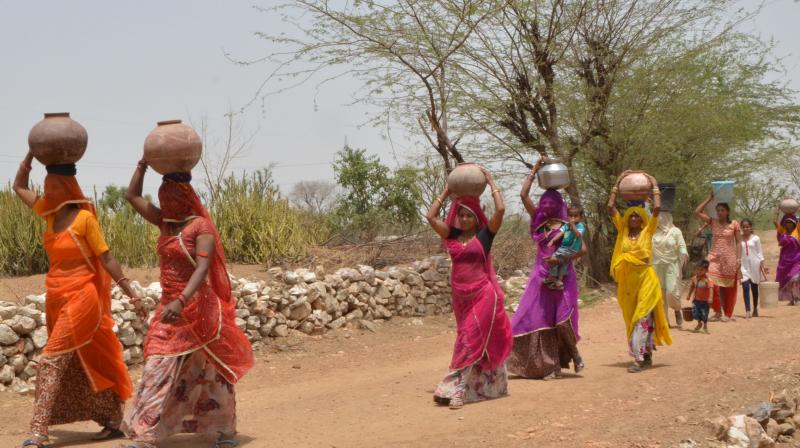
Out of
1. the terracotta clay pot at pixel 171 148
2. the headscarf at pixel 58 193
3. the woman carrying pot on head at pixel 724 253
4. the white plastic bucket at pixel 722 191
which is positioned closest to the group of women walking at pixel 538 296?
the white plastic bucket at pixel 722 191

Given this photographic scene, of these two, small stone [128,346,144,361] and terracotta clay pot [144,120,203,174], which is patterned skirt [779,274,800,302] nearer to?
small stone [128,346,144,361]

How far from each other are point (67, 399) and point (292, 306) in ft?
17.8

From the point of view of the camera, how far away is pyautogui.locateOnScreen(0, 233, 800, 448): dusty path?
21.5 feet

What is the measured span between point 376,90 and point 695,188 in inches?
268

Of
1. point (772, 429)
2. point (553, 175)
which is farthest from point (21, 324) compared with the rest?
A: point (772, 429)

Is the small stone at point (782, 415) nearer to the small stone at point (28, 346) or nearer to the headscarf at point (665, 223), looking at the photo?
the headscarf at point (665, 223)

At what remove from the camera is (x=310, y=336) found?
470 inches

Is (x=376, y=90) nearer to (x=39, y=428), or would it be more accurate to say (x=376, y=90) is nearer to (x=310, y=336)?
(x=310, y=336)

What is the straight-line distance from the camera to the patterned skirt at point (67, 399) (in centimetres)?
616

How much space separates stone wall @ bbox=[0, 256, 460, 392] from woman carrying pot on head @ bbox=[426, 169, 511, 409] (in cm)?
373

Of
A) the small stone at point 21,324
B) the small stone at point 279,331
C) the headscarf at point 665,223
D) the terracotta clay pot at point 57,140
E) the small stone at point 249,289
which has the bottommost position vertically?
the small stone at point 279,331

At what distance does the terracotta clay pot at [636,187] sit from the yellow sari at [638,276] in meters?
0.13

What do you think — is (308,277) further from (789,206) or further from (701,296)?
(789,206)

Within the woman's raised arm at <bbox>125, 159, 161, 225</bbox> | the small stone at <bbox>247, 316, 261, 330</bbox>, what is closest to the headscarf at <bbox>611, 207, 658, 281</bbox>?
the small stone at <bbox>247, 316, 261, 330</bbox>
